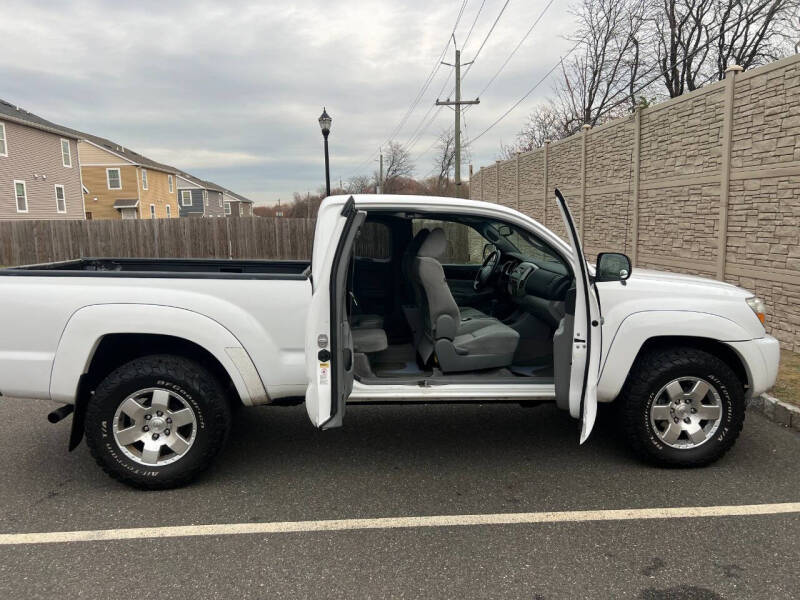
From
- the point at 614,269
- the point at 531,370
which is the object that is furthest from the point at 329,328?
the point at 614,269

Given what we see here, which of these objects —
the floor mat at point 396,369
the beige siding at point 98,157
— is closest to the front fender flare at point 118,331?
the floor mat at point 396,369

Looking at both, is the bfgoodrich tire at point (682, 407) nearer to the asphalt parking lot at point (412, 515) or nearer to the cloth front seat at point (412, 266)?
the asphalt parking lot at point (412, 515)

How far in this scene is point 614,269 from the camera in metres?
3.72

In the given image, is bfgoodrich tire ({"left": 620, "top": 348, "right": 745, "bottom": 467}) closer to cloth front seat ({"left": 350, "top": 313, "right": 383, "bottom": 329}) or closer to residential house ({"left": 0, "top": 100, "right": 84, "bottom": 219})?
cloth front seat ({"left": 350, "top": 313, "right": 383, "bottom": 329})

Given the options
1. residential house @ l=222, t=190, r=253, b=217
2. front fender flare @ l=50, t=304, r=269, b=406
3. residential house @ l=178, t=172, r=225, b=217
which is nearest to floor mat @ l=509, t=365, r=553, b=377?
front fender flare @ l=50, t=304, r=269, b=406

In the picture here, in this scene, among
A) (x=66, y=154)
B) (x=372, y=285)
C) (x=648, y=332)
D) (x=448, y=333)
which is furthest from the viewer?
(x=66, y=154)

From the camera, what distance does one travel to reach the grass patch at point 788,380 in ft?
17.2

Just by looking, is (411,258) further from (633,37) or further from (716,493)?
(633,37)

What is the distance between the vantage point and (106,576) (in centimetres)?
281

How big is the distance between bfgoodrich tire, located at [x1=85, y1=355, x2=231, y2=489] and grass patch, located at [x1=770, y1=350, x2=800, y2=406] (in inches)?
189

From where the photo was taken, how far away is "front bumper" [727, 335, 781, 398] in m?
3.87

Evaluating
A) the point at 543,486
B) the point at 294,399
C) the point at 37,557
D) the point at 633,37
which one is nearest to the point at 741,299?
the point at 543,486

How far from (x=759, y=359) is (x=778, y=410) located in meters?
1.42

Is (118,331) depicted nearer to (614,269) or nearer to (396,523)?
(396,523)
